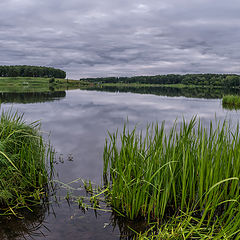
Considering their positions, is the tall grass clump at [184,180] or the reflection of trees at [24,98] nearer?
the tall grass clump at [184,180]

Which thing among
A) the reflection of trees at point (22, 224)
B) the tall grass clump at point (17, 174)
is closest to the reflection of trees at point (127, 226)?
the reflection of trees at point (22, 224)

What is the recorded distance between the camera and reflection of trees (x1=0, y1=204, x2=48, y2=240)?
219 inches

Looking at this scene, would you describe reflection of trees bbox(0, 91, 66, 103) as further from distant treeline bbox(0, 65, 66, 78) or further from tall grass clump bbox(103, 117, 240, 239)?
distant treeline bbox(0, 65, 66, 78)

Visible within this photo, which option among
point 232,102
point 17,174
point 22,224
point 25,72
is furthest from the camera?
point 25,72

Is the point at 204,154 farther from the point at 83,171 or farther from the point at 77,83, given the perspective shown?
the point at 77,83

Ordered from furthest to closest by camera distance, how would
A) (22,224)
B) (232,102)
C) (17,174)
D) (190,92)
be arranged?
(190,92) < (232,102) < (17,174) < (22,224)

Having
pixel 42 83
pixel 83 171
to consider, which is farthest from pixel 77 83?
pixel 83 171

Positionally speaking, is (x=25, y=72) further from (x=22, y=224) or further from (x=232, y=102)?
(x=22, y=224)

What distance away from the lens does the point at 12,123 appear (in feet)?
24.7

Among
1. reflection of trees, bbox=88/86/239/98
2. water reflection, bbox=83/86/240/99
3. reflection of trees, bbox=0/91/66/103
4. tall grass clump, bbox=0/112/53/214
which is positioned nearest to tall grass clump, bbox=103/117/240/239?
tall grass clump, bbox=0/112/53/214

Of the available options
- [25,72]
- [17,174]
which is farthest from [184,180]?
[25,72]

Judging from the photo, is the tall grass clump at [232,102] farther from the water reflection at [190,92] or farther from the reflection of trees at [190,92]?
the reflection of trees at [190,92]

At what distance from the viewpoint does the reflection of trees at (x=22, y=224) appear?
5562 millimetres

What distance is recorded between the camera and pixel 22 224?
595 cm
